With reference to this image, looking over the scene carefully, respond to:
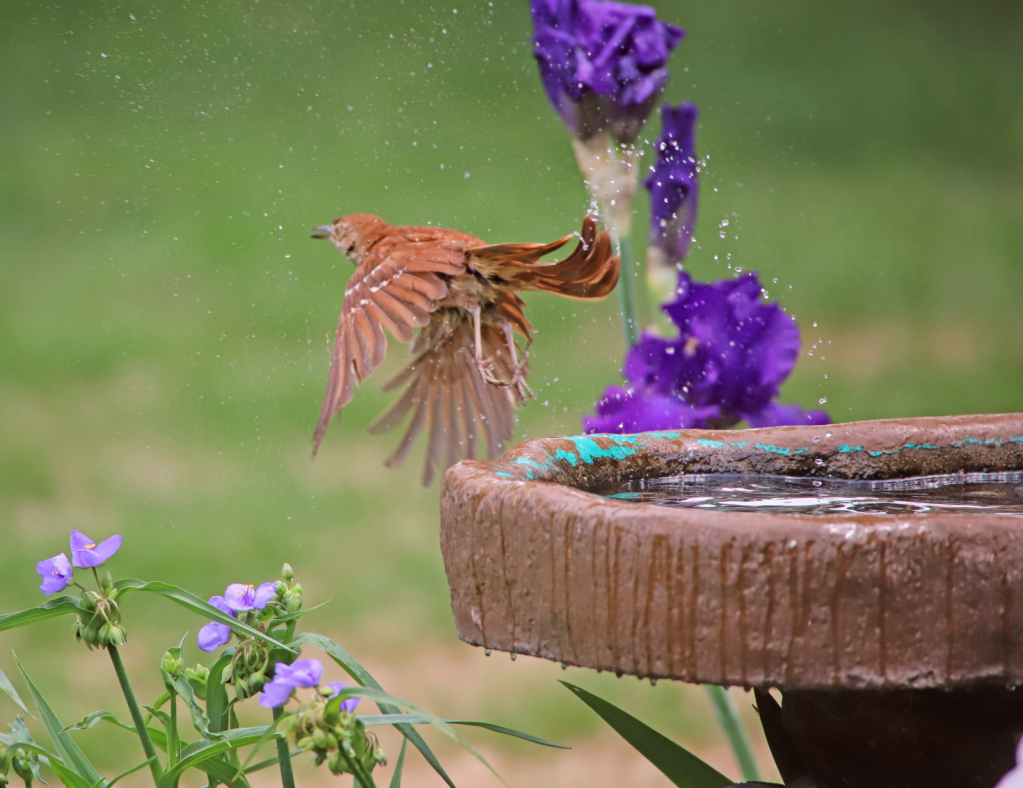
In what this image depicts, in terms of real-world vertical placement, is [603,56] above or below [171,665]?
above

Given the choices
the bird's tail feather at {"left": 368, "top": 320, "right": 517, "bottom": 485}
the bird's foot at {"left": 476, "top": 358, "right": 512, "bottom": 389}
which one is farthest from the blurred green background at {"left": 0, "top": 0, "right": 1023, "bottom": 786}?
the bird's foot at {"left": 476, "top": 358, "right": 512, "bottom": 389}

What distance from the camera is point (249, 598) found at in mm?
799

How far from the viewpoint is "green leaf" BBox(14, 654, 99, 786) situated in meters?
0.86

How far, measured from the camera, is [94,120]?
20.3 feet

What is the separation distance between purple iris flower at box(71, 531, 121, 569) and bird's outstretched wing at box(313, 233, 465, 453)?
0.51 m

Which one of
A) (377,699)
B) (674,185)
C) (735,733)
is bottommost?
(735,733)

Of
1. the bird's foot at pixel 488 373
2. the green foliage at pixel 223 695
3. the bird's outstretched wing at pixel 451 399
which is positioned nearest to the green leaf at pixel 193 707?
the green foliage at pixel 223 695

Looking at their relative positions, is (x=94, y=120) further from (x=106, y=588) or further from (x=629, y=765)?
(x=106, y=588)

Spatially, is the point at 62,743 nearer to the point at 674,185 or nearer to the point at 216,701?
the point at 216,701

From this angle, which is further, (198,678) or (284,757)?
(198,678)

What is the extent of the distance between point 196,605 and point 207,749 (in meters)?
0.10

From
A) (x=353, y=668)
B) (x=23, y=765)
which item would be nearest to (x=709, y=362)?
(x=353, y=668)

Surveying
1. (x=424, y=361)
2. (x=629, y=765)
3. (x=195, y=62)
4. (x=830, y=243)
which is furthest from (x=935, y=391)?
(x=195, y=62)

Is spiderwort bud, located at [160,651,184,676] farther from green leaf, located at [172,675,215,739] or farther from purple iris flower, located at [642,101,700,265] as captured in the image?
purple iris flower, located at [642,101,700,265]
